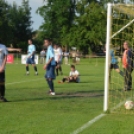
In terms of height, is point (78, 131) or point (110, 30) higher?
point (110, 30)

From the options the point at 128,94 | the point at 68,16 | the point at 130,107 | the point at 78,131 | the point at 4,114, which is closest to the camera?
the point at 78,131

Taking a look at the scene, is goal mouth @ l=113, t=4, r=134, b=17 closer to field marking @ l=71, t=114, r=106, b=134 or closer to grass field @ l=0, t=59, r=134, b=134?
grass field @ l=0, t=59, r=134, b=134

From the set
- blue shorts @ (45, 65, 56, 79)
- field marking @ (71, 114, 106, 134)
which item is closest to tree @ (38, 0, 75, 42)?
blue shorts @ (45, 65, 56, 79)

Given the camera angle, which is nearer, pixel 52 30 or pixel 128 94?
pixel 128 94

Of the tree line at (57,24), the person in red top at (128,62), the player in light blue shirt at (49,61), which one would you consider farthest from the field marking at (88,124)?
the tree line at (57,24)

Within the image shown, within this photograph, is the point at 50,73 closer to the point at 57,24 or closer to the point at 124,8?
the point at 124,8

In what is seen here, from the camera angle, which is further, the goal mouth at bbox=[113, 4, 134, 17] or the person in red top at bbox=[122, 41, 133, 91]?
the person in red top at bbox=[122, 41, 133, 91]

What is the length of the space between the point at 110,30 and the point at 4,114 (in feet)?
10.5

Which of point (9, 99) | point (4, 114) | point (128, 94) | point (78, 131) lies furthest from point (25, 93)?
point (78, 131)

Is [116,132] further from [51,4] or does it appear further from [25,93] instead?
[51,4]

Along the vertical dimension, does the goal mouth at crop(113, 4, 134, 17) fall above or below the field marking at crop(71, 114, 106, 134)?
above

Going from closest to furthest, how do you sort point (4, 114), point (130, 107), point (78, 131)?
point (78, 131) < point (4, 114) < point (130, 107)

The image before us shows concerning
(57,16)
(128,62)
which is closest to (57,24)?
(57,16)

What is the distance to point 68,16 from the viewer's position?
3194 inches
